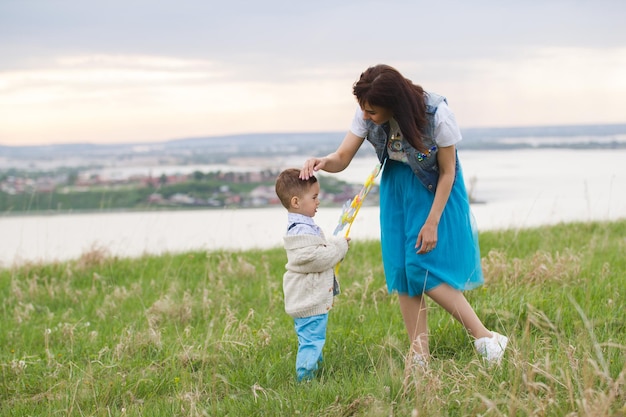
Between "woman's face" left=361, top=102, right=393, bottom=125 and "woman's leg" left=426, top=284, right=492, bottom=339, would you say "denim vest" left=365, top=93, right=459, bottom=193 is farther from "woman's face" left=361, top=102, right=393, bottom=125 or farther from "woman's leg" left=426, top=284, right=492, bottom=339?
"woman's leg" left=426, top=284, right=492, bottom=339

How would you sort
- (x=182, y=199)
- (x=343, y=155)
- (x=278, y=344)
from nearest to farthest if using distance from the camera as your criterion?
(x=343, y=155) < (x=278, y=344) < (x=182, y=199)

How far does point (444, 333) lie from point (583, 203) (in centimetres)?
621

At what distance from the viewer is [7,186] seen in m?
13.8

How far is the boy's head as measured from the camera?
422cm

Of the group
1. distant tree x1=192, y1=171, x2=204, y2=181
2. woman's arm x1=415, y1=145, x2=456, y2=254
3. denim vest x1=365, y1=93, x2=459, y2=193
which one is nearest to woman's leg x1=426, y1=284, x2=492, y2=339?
woman's arm x1=415, y1=145, x2=456, y2=254

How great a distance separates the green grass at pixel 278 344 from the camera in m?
3.53

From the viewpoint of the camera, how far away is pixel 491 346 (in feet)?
13.8

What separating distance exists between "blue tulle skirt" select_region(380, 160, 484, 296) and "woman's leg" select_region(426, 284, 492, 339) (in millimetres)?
36

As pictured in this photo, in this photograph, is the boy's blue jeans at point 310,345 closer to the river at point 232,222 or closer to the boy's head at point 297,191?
the boy's head at point 297,191

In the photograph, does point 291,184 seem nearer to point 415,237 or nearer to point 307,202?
point 307,202

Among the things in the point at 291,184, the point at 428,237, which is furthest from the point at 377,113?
the point at 428,237

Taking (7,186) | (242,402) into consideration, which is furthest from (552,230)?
(7,186)

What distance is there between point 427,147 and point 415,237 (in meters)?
0.54

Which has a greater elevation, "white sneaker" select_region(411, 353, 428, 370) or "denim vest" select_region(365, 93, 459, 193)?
"denim vest" select_region(365, 93, 459, 193)
